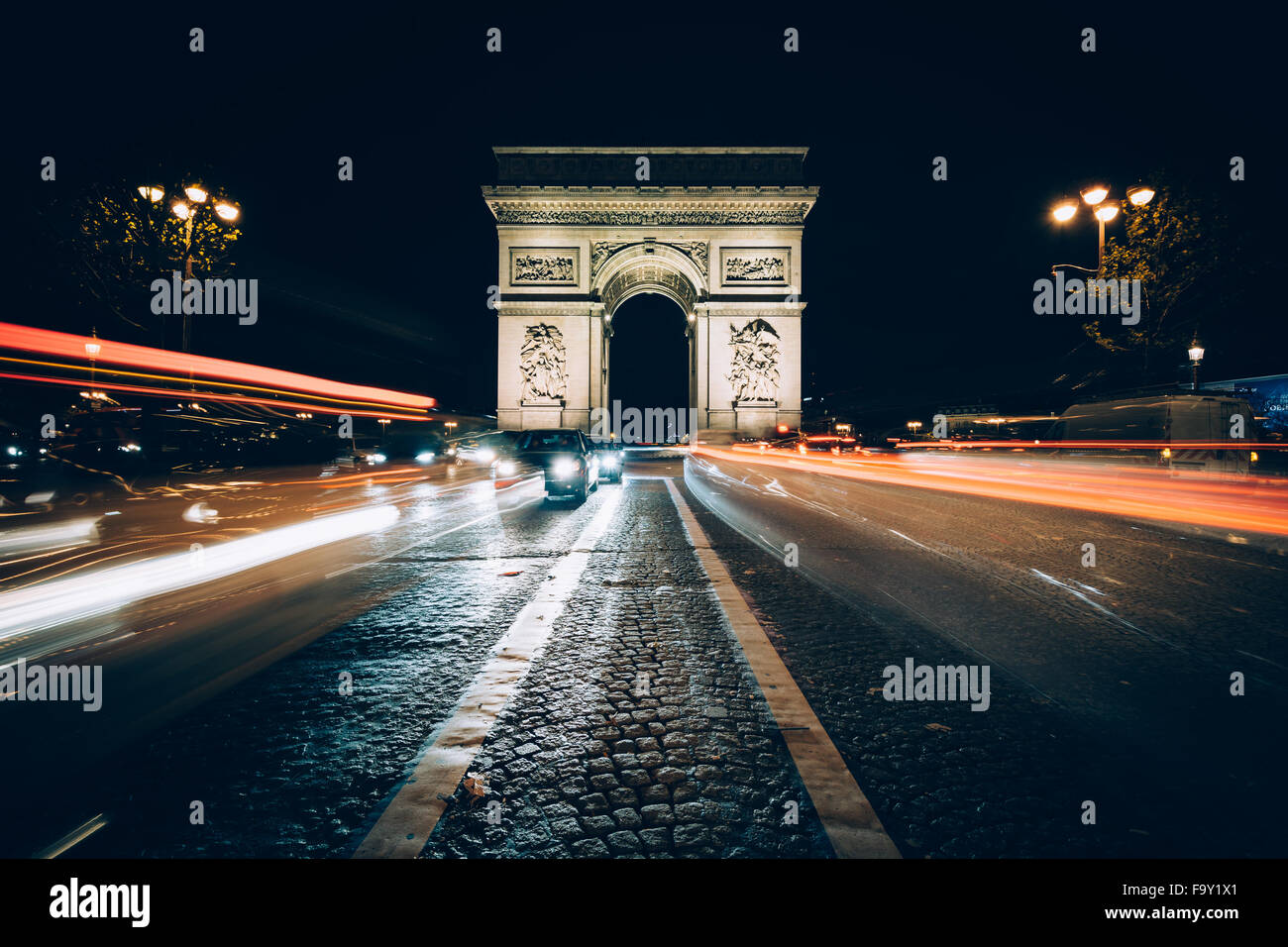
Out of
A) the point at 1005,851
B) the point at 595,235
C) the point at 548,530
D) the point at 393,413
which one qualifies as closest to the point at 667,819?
the point at 1005,851

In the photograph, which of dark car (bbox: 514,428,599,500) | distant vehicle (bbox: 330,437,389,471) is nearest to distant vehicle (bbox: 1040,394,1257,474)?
dark car (bbox: 514,428,599,500)

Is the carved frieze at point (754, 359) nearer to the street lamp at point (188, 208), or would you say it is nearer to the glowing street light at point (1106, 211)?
the glowing street light at point (1106, 211)

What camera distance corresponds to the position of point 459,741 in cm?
219

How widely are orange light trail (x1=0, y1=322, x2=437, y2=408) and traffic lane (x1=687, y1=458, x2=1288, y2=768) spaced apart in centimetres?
1111

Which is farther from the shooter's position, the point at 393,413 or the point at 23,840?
the point at 393,413

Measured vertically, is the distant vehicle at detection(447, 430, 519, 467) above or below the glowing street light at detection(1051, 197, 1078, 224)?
below

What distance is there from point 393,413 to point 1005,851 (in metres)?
31.6

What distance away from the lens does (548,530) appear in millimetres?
7688

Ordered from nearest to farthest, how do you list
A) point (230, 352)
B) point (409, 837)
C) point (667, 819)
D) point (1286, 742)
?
1. point (409, 837)
2. point (667, 819)
3. point (1286, 742)
4. point (230, 352)

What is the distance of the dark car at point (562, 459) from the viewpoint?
11.3 m

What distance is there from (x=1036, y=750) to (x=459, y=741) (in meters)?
2.14

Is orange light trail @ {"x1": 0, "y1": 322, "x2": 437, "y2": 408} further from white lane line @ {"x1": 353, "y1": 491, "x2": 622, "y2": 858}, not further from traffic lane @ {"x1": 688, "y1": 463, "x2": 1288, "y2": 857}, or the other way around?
traffic lane @ {"x1": 688, "y1": 463, "x2": 1288, "y2": 857}

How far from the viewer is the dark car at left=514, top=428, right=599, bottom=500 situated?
→ 1127 centimetres
